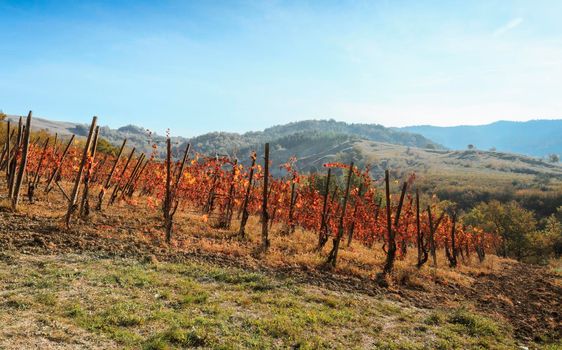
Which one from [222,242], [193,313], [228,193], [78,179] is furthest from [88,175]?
[228,193]

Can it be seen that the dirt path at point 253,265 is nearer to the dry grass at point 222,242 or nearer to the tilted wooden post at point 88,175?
the dry grass at point 222,242

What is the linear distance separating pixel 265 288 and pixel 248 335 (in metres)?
3.23

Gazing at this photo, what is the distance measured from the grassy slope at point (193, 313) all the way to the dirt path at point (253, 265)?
903mm

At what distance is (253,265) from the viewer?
42.6 feet

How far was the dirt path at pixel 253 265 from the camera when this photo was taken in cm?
1125

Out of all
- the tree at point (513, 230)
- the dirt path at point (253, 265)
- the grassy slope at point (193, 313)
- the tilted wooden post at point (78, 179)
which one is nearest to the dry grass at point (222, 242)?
the dirt path at point (253, 265)

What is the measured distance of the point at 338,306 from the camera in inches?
392

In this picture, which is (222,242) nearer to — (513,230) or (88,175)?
(88,175)

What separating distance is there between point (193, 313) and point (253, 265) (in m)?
5.06

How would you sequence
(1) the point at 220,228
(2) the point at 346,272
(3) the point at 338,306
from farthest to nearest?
(1) the point at 220,228 < (2) the point at 346,272 < (3) the point at 338,306

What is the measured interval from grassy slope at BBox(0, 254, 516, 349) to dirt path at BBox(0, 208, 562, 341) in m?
0.90

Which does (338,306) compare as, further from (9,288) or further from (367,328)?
(9,288)

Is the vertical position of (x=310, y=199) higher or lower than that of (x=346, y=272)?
higher

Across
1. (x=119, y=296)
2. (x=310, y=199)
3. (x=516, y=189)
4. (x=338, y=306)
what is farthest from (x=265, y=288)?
(x=516, y=189)
